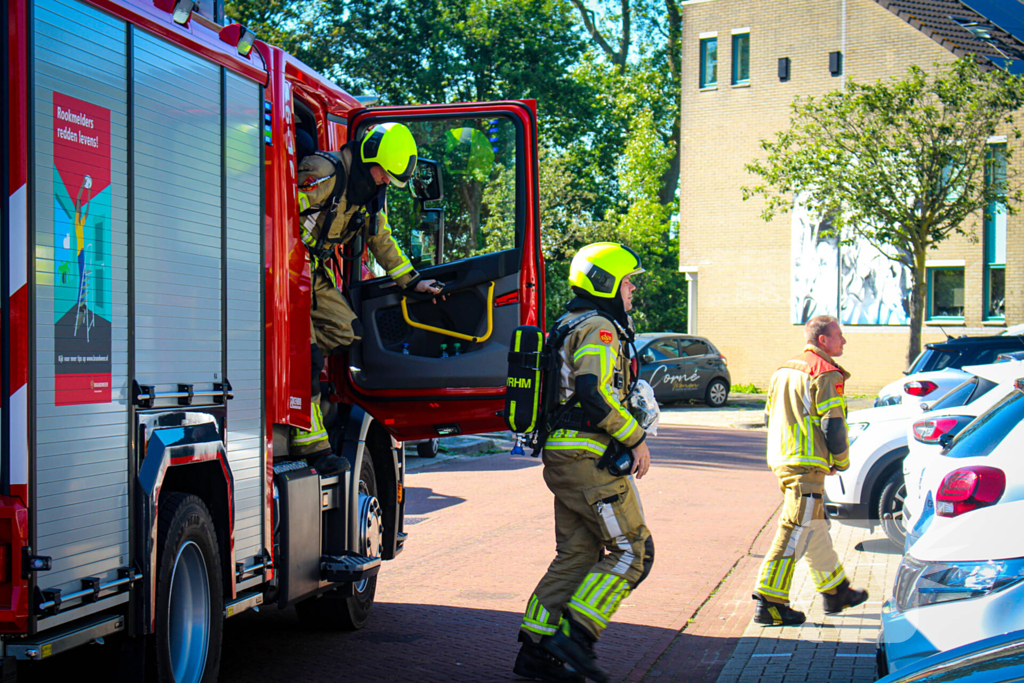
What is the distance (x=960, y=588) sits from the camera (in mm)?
3926

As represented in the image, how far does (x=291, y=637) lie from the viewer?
6.41 metres

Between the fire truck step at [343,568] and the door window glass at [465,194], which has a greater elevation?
the door window glass at [465,194]

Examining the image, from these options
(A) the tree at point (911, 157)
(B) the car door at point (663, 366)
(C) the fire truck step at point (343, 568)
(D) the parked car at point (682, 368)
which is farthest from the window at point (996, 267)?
(C) the fire truck step at point (343, 568)

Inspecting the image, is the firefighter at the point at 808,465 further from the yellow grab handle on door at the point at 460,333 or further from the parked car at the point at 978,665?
the parked car at the point at 978,665

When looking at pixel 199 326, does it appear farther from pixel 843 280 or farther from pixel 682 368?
pixel 843 280

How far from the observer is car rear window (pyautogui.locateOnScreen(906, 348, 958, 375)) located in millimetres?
11086

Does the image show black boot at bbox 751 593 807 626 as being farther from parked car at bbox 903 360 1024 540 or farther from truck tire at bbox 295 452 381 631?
truck tire at bbox 295 452 381 631

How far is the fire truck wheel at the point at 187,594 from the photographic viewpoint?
4.21 metres

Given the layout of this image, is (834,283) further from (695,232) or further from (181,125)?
(181,125)

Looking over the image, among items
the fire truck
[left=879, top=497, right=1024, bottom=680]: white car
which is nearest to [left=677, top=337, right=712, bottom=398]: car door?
the fire truck

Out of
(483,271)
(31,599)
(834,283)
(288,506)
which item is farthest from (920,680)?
(834,283)

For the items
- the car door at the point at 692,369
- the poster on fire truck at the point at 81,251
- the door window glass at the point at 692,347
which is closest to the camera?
the poster on fire truck at the point at 81,251

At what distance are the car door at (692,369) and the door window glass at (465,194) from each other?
18.3 metres

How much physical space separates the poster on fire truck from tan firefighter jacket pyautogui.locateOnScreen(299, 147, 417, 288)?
1909 mm
